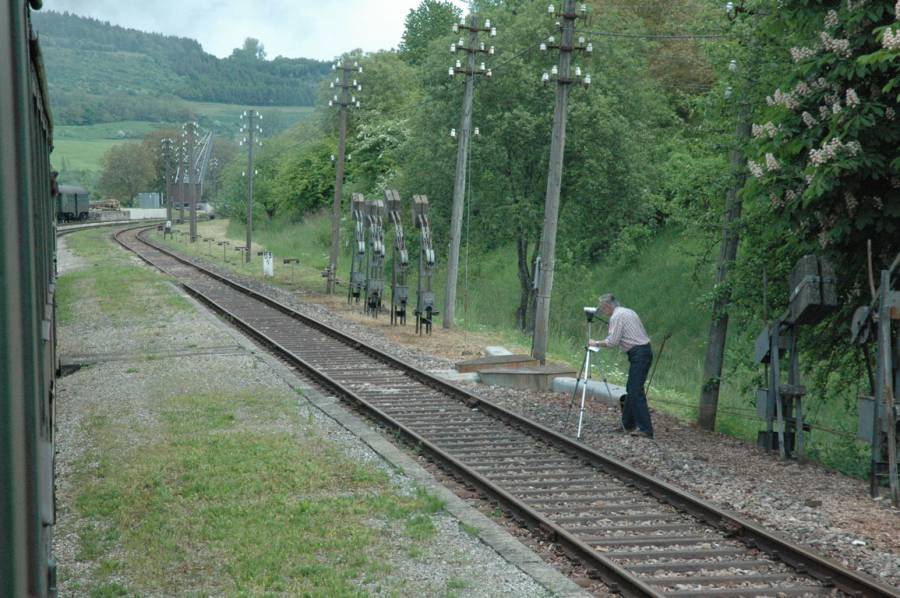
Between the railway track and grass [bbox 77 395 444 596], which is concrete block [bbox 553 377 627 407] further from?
grass [bbox 77 395 444 596]

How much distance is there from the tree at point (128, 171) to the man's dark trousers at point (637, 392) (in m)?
124

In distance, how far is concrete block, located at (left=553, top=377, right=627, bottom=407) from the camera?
15711 mm

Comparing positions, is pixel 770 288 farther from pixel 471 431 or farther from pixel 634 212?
pixel 634 212

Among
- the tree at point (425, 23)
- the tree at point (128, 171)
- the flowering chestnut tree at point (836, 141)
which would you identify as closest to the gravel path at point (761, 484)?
the flowering chestnut tree at point (836, 141)

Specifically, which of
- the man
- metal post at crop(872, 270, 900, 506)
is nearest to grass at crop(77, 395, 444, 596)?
the man

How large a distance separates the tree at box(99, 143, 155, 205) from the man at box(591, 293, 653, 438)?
123604 mm

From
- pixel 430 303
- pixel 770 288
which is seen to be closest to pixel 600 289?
pixel 430 303

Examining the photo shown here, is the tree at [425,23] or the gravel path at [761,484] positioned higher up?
the tree at [425,23]

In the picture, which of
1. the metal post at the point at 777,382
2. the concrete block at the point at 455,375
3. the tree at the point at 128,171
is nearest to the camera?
the metal post at the point at 777,382

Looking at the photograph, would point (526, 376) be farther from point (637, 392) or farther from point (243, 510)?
point (243, 510)

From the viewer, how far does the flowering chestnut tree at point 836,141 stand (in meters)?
10.9

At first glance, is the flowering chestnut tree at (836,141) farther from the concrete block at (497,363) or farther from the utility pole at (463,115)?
the utility pole at (463,115)

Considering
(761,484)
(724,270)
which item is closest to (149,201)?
(724,270)

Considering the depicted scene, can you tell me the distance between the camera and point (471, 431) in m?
13.4
